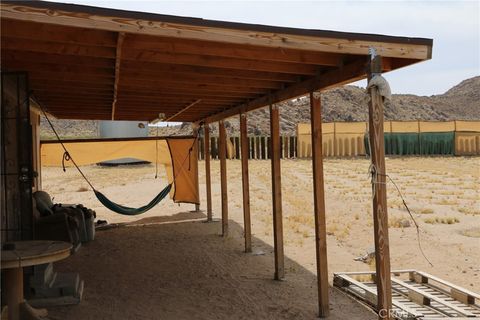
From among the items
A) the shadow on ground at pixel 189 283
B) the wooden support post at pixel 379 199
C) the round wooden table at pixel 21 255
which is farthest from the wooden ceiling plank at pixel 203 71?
the shadow on ground at pixel 189 283

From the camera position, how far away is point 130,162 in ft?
95.2

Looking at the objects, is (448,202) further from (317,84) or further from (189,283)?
(317,84)

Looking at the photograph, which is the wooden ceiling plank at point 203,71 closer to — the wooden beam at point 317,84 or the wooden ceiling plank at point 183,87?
the wooden beam at point 317,84

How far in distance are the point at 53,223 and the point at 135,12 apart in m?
4.87

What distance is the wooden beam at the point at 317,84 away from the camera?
398cm

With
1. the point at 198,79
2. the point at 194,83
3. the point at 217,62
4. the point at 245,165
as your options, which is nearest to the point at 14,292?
the point at 217,62

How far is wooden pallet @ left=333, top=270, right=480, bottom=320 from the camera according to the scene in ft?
15.9

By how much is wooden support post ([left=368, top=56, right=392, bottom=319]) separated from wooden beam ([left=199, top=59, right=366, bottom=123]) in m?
0.27

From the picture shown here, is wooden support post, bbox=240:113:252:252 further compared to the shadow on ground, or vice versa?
wooden support post, bbox=240:113:252:252

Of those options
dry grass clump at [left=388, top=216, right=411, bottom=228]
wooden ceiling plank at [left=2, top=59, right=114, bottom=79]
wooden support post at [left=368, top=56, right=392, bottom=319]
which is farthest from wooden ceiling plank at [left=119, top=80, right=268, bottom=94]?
dry grass clump at [left=388, top=216, right=411, bottom=228]

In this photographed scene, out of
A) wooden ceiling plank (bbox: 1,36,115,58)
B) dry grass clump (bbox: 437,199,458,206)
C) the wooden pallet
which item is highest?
wooden ceiling plank (bbox: 1,36,115,58)

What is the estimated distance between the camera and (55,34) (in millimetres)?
3482

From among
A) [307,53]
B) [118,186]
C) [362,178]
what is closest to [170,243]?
[307,53]

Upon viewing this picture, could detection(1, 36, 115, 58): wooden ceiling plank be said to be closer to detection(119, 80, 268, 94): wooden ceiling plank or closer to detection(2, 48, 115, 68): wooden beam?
detection(2, 48, 115, 68): wooden beam
